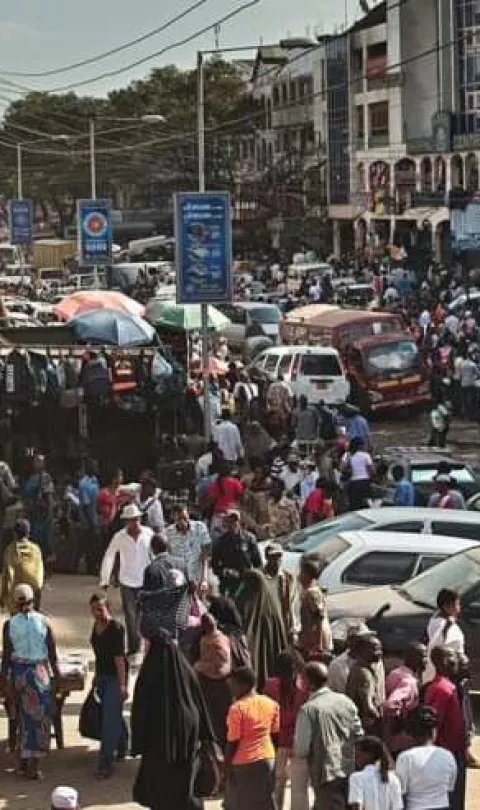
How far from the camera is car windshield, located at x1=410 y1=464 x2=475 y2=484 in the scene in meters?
20.0

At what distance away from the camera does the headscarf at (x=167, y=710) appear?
9.45 metres

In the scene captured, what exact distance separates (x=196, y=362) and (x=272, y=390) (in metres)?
3.77

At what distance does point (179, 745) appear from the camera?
31.0 feet

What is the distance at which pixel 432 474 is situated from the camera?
2025 centimetres

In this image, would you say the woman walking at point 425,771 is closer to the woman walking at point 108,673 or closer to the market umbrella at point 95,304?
the woman walking at point 108,673

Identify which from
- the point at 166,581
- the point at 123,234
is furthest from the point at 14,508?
the point at 123,234

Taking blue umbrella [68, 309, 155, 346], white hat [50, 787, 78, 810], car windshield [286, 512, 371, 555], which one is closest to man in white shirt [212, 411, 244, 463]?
blue umbrella [68, 309, 155, 346]

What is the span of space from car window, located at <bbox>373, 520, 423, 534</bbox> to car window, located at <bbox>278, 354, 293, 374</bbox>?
1650 centimetres

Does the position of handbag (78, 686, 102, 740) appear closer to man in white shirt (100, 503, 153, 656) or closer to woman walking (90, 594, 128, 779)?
woman walking (90, 594, 128, 779)

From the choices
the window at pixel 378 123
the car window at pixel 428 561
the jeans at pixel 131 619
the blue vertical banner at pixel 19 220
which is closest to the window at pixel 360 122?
the window at pixel 378 123

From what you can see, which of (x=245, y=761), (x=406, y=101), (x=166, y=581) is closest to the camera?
(x=245, y=761)

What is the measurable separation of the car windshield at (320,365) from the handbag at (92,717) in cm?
2060

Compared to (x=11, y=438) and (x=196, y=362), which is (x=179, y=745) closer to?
(x=11, y=438)

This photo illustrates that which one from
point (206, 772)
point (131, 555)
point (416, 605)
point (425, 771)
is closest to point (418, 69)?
point (131, 555)
